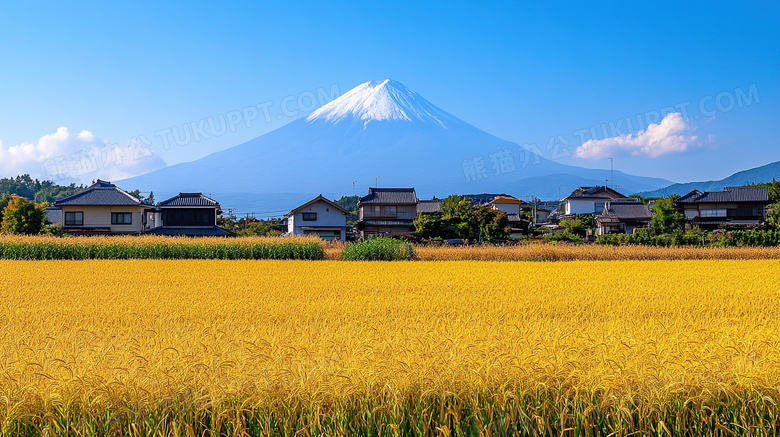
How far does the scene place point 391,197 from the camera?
4859 centimetres

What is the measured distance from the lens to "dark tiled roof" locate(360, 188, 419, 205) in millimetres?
47875

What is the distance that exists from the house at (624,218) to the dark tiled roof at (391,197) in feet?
68.3

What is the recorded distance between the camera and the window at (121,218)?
3966 cm

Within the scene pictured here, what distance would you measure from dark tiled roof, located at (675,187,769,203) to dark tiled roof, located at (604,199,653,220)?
4.24m

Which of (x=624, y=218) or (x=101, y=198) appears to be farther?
(x=624, y=218)

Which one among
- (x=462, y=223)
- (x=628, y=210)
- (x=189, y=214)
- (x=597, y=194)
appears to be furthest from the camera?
(x=597, y=194)

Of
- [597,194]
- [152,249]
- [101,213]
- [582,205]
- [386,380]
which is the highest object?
[597,194]

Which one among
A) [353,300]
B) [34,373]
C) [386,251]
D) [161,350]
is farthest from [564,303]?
[386,251]

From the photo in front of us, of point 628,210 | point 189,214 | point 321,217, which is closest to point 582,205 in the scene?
point 628,210

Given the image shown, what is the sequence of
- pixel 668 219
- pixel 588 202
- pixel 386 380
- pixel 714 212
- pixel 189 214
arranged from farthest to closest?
pixel 588 202 → pixel 714 212 → pixel 668 219 → pixel 189 214 → pixel 386 380

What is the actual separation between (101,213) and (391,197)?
77.3ft

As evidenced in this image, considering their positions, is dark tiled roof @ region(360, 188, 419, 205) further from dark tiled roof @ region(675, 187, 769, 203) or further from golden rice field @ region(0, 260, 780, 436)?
golden rice field @ region(0, 260, 780, 436)

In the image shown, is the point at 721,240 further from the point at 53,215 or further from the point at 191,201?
the point at 53,215

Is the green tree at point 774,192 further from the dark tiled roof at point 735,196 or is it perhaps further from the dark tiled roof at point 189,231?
the dark tiled roof at point 189,231
